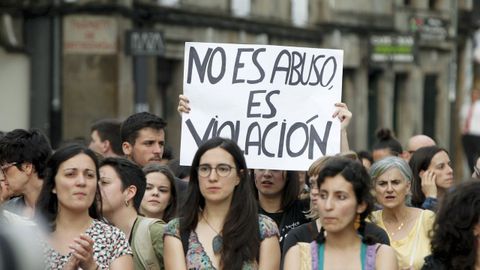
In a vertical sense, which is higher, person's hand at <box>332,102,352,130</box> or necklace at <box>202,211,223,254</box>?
person's hand at <box>332,102,352,130</box>

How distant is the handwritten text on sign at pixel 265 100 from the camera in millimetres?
9344

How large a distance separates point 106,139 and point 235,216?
4.51 meters

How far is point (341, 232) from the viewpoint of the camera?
23.3 ft

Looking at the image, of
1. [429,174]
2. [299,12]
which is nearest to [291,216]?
[429,174]

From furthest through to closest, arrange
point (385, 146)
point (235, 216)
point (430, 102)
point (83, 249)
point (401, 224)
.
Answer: point (430, 102) → point (385, 146) → point (401, 224) → point (235, 216) → point (83, 249)

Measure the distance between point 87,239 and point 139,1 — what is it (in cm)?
2027

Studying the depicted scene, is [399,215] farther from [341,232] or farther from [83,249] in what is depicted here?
[83,249]

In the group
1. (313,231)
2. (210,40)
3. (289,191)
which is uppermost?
(210,40)

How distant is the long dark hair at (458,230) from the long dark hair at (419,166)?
3.87 m

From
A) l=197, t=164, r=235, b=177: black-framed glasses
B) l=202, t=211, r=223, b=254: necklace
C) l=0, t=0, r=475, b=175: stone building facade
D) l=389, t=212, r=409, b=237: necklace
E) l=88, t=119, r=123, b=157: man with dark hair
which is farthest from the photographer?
l=0, t=0, r=475, b=175: stone building facade

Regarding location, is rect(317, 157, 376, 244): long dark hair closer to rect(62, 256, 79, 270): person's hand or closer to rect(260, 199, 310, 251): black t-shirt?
rect(62, 256, 79, 270): person's hand

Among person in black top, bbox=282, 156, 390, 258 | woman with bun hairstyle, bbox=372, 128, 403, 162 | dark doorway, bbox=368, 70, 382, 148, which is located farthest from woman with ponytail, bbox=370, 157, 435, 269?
dark doorway, bbox=368, 70, 382, 148

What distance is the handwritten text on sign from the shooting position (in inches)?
368

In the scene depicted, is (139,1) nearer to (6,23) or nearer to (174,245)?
(6,23)
